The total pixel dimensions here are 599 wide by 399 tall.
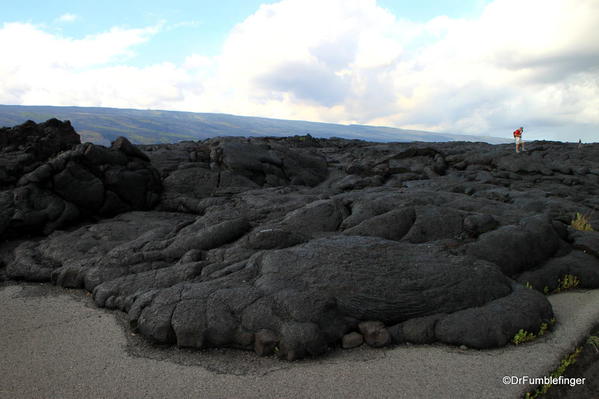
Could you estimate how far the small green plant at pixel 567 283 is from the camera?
14.1 metres

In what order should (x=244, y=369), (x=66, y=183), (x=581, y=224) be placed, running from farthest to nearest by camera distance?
(x=66, y=183) < (x=581, y=224) < (x=244, y=369)

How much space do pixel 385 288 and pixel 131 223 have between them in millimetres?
15703

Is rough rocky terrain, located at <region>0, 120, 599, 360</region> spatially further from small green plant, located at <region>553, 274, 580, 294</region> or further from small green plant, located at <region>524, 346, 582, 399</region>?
small green plant, located at <region>524, 346, 582, 399</region>

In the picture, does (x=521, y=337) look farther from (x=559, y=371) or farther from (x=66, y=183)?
(x=66, y=183)

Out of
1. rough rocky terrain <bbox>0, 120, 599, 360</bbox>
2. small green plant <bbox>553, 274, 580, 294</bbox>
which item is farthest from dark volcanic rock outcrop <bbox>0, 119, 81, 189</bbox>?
small green plant <bbox>553, 274, 580, 294</bbox>

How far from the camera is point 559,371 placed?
891cm

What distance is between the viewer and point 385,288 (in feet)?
38.4

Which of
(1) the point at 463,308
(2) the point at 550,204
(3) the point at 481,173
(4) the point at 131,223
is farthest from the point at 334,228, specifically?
(3) the point at 481,173

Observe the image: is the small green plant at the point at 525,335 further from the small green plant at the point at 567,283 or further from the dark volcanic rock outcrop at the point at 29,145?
the dark volcanic rock outcrop at the point at 29,145

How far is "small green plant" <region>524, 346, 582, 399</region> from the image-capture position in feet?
26.8

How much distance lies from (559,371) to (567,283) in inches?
266

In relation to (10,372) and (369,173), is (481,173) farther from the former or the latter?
(10,372)

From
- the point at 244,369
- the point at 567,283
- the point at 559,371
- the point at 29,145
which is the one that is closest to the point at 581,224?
the point at 567,283

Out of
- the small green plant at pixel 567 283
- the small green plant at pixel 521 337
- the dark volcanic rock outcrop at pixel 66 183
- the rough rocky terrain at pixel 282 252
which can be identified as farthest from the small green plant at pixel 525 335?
the dark volcanic rock outcrop at pixel 66 183
